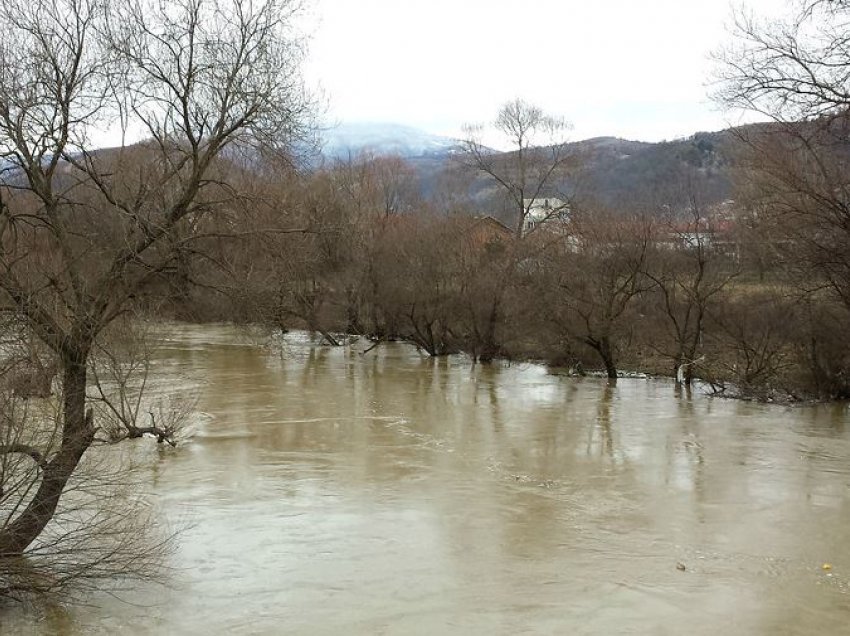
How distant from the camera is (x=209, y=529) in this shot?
36.1ft

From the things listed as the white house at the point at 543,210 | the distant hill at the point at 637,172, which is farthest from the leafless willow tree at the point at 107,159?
the white house at the point at 543,210

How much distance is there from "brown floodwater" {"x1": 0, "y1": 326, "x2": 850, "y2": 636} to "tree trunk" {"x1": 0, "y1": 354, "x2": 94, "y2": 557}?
80 cm

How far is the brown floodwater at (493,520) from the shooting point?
327 inches

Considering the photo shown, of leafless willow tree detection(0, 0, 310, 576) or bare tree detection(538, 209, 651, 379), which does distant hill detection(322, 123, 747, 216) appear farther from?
leafless willow tree detection(0, 0, 310, 576)

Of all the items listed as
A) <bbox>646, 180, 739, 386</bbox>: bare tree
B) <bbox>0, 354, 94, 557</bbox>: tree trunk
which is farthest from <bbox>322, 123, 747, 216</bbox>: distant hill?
<bbox>0, 354, 94, 557</bbox>: tree trunk

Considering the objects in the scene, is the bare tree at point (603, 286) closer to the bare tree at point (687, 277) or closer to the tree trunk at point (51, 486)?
the bare tree at point (687, 277)

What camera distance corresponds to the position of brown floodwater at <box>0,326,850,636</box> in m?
8.30

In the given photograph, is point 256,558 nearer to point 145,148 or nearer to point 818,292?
point 145,148

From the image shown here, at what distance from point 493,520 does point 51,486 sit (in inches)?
235

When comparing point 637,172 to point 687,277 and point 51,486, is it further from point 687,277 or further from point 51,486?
point 51,486

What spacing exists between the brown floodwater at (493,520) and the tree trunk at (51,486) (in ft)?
2.64

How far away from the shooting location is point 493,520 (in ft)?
38.1

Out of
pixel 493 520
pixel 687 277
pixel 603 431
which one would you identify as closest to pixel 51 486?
pixel 493 520

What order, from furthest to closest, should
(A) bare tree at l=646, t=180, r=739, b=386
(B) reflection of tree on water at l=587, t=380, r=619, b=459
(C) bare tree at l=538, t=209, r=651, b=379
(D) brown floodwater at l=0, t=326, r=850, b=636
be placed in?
(C) bare tree at l=538, t=209, r=651, b=379, (A) bare tree at l=646, t=180, r=739, b=386, (B) reflection of tree on water at l=587, t=380, r=619, b=459, (D) brown floodwater at l=0, t=326, r=850, b=636
